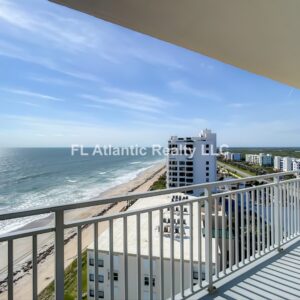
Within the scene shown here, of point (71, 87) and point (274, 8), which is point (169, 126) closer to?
point (71, 87)

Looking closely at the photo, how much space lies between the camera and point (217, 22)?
65.2 inches

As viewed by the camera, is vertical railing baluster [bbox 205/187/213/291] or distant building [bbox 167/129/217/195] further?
distant building [bbox 167/129/217/195]

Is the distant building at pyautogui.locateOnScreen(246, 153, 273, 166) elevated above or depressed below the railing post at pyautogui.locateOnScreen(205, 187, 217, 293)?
above

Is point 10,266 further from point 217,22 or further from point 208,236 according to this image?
point 217,22

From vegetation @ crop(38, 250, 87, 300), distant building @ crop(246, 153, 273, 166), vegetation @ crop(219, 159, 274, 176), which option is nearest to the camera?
vegetation @ crop(38, 250, 87, 300)

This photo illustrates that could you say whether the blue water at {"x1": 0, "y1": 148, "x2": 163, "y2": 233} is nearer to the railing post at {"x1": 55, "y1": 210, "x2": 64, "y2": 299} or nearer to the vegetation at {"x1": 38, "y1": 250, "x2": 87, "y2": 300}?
the vegetation at {"x1": 38, "y1": 250, "x2": 87, "y2": 300}

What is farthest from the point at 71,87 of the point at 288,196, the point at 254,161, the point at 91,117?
the point at 288,196

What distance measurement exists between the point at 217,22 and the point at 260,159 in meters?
7.55

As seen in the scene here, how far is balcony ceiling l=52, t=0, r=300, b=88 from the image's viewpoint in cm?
143

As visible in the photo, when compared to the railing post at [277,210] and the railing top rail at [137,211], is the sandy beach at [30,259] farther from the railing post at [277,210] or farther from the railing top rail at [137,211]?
the railing post at [277,210]

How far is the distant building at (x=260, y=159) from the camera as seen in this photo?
289 inches

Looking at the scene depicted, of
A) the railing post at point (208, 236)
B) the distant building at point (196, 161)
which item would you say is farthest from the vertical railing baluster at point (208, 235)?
the distant building at point (196, 161)

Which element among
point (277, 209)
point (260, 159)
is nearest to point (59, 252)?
point (277, 209)

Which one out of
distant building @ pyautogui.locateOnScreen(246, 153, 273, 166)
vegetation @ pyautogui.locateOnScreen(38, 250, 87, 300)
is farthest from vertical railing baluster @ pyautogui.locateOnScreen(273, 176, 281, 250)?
Answer: distant building @ pyautogui.locateOnScreen(246, 153, 273, 166)
